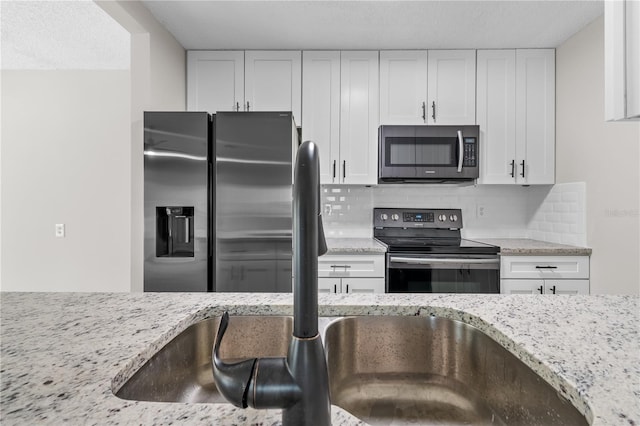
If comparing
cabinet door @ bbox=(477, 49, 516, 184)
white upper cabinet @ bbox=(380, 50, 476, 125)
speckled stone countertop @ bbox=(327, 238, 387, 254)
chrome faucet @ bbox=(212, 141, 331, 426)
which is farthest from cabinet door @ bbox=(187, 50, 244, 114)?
chrome faucet @ bbox=(212, 141, 331, 426)

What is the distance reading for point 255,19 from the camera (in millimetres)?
2352

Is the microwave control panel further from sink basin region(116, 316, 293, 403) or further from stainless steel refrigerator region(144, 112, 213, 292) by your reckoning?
A: sink basin region(116, 316, 293, 403)

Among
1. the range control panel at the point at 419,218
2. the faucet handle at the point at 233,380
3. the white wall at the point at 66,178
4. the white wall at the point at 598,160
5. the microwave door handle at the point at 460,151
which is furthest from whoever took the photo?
the white wall at the point at 66,178

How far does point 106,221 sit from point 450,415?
3352mm

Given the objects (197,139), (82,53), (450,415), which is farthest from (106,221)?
(450,415)

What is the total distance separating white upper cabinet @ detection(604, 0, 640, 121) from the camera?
1.94ft

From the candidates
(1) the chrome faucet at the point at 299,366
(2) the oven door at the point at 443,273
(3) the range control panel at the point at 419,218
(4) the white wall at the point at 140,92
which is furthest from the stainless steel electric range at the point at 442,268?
(1) the chrome faucet at the point at 299,366

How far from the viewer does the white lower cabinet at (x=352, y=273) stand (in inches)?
94.8

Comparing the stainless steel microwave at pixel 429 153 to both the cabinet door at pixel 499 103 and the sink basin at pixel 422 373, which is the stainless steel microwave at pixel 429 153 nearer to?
the cabinet door at pixel 499 103

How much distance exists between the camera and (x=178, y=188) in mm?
2072

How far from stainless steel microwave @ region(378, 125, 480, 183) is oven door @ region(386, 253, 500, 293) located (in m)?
0.65

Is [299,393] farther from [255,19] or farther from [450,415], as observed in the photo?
[255,19]

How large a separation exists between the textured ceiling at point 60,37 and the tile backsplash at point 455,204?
6.91ft

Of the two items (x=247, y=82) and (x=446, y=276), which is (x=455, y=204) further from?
(x=247, y=82)
